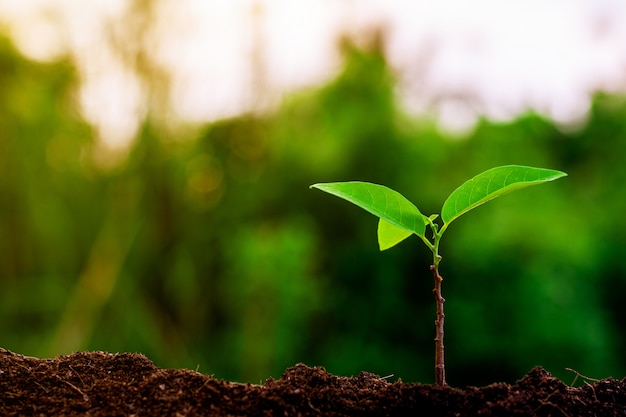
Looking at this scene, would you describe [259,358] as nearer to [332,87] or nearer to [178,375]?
[332,87]

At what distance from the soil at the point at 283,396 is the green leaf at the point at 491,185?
20 cm

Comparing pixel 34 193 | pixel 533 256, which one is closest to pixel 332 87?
pixel 533 256

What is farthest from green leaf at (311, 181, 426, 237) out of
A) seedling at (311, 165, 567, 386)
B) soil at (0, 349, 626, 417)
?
soil at (0, 349, 626, 417)

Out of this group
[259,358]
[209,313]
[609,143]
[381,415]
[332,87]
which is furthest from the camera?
[609,143]

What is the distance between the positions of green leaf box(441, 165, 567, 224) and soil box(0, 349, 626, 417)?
0.20m

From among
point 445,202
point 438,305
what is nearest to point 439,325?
point 438,305

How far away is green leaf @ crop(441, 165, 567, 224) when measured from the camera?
65cm

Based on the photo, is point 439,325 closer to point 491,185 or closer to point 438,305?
point 438,305

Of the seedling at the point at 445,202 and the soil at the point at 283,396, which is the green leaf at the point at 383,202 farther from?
the soil at the point at 283,396

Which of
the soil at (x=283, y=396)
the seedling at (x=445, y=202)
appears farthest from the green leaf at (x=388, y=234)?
the soil at (x=283, y=396)

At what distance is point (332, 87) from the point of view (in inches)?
157

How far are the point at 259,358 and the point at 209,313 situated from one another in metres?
0.52

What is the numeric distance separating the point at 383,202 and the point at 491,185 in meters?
0.12

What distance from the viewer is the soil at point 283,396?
680mm
